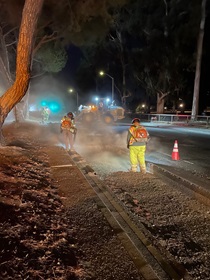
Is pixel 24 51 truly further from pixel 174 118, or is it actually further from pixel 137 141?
pixel 174 118

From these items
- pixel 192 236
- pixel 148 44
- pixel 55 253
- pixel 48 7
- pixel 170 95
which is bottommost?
pixel 192 236

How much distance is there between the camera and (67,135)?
12.0 metres

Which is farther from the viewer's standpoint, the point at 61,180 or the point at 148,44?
the point at 148,44

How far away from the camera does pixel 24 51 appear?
31.3 ft

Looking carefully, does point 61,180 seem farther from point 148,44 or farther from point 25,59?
point 148,44

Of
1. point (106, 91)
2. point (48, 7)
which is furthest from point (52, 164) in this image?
point (106, 91)

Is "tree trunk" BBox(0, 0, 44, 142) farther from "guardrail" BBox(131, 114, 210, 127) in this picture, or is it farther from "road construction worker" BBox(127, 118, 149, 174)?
"guardrail" BBox(131, 114, 210, 127)

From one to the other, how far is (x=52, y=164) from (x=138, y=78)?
34174 mm

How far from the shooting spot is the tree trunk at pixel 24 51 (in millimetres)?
9352

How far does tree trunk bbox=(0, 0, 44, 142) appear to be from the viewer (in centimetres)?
935

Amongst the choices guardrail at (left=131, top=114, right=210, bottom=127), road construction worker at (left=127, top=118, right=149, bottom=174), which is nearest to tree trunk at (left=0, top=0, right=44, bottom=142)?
road construction worker at (left=127, top=118, right=149, bottom=174)

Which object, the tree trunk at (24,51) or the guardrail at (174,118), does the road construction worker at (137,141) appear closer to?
the tree trunk at (24,51)

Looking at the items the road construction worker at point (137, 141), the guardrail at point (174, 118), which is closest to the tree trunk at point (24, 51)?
the road construction worker at point (137, 141)

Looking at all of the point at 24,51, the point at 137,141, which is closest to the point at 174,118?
the point at 24,51
